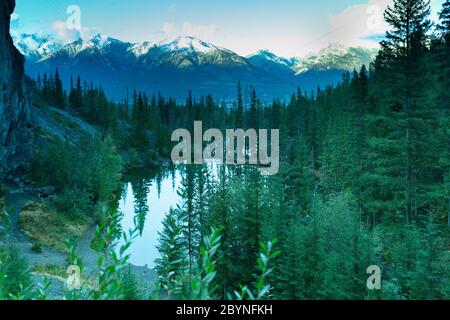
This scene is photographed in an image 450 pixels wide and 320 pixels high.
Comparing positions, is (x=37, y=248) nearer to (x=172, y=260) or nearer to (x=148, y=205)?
(x=172, y=260)

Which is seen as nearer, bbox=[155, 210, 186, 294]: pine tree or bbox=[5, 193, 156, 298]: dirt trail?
bbox=[155, 210, 186, 294]: pine tree

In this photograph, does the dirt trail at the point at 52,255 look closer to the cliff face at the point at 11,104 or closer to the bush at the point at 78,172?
the bush at the point at 78,172

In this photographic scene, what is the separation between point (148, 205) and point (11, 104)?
21.0 meters

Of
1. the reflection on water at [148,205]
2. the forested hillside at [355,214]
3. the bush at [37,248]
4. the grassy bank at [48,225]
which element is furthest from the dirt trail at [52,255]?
the forested hillside at [355,214]

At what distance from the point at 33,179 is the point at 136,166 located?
130 ft

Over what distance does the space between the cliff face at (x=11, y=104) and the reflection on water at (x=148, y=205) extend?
1480cm

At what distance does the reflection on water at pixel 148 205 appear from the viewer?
35.4 meters

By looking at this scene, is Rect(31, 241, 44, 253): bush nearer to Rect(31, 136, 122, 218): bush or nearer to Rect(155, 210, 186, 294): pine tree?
Rect(31, 136, 122, 218): bush

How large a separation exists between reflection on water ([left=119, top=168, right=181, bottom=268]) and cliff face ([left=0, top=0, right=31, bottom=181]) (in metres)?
14.8

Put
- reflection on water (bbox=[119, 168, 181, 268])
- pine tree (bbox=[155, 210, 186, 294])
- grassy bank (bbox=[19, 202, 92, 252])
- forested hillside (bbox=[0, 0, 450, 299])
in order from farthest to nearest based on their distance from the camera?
reflection on water (bbox=[119, 168, 181, 268]), grassy bank (bbox=[19, 202, 92, 252]), forested hillside (bbox=[0, 0, 450, 299]), pine tree (bbox=[155, 210, 186, 294])

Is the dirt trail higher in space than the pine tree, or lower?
lower

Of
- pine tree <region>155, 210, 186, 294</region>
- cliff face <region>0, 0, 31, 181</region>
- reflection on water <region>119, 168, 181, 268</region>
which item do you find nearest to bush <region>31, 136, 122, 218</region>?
cliff face <region>0, 0, 31, 181</region>

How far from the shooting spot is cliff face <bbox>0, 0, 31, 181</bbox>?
125ft
